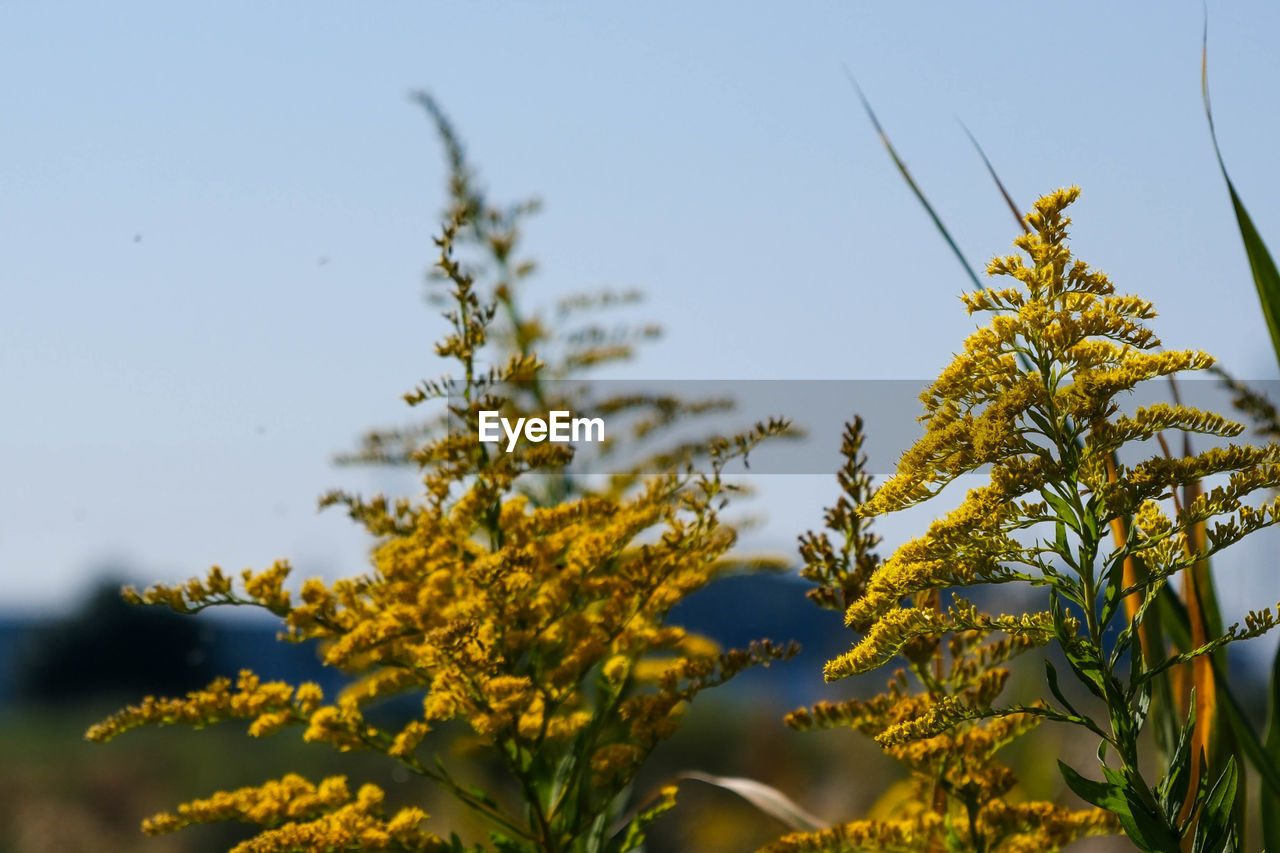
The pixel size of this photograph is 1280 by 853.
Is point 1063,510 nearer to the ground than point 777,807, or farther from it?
farther from it

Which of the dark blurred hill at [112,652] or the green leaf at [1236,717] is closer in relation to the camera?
the green leaf at [1236,717]

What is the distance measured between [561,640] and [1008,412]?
1.20m

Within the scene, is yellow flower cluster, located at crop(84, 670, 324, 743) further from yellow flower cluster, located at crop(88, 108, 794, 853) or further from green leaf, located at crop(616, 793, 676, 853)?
green leaf, located at crop(616, 793, 676, 853)

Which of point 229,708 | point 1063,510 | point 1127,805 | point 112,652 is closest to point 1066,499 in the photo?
point 1063,510

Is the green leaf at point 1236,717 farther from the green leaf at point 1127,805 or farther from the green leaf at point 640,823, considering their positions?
the green leaf at point 640,823

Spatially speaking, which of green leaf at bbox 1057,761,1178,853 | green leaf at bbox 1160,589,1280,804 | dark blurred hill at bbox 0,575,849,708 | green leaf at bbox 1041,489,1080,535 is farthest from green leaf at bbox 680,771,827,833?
dark blurred hill at bbox 0,575,849,708

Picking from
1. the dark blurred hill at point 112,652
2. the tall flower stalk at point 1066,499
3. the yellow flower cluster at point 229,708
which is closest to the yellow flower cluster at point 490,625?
the yellow flower cluster at point 229,708

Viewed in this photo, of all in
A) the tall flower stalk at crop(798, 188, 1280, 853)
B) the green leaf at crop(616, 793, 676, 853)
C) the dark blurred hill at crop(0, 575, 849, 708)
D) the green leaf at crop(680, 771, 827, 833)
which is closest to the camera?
the tall flower stalk at crop(798, 188, 1280, 853)

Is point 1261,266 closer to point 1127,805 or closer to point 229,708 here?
point 1127,805

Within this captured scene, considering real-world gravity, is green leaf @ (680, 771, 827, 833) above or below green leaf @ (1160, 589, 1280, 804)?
below

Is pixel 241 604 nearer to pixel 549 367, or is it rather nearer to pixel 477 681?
pixel 477 681

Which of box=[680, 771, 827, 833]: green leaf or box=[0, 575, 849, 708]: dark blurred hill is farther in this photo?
box=[0, 575, 849, 708]: dark blurred hill

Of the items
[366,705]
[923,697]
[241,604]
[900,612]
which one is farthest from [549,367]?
[900,612]

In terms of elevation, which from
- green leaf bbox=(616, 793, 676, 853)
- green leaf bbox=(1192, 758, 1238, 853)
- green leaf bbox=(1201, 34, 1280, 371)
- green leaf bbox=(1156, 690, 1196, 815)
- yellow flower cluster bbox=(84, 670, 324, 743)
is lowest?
green leaf bbox=(616, 793, 676, 853)
